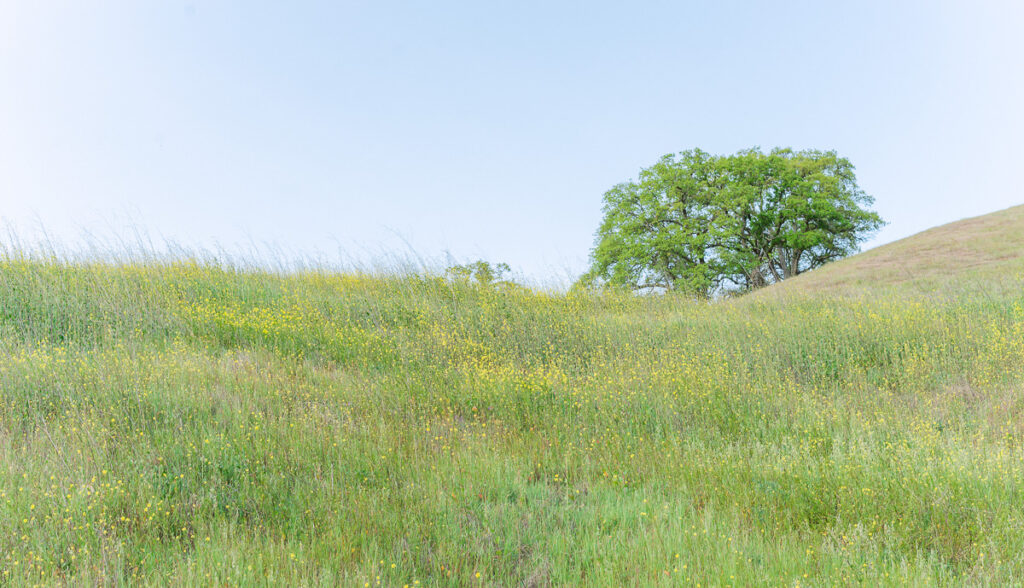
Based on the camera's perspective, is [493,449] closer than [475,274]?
Yes

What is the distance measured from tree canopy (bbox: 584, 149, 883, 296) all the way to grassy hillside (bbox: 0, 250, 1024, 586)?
64.6ft

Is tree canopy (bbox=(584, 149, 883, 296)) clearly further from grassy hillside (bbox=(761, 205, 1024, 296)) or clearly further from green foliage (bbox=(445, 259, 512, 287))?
green foliage (bbox=(445, 259, 512, 287))

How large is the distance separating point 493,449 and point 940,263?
18.4 m

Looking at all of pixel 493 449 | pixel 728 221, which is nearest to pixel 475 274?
pixel 493 449

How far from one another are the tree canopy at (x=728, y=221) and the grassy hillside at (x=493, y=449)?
1970cm

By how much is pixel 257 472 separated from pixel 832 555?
4.17 m

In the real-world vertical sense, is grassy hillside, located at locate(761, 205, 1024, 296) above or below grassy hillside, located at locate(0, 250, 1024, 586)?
above

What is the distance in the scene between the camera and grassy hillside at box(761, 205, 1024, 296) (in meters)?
14.9

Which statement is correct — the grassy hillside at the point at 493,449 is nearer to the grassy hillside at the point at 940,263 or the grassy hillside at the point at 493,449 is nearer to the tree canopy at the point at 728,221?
the grassy hillside at the point at 940,263

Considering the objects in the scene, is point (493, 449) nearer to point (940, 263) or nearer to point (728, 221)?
point (940, 263)

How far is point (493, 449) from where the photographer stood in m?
5.11

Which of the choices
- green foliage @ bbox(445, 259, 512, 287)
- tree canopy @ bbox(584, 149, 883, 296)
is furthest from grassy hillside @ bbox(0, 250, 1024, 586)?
tree canopy @ bbox(584, 149, 883, 296)

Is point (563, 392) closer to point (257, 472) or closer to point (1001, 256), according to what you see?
point (257, 472)

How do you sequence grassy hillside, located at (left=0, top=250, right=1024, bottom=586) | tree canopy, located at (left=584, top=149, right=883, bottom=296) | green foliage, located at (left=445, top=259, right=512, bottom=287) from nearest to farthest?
grassy hillside, located at (left=0, top=250, right=1024, bottom=586) < green foliage, located at (left=445, top=259, right=512, bottom=287) < tree canopy, located at (left=584, top=149, right=883, bottom=296)
